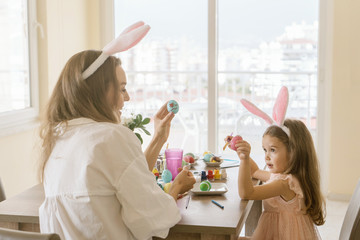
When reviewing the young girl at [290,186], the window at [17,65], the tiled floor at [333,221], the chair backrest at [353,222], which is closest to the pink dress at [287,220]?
the young girl at [290,186]

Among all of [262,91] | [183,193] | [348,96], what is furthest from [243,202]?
[262,91]

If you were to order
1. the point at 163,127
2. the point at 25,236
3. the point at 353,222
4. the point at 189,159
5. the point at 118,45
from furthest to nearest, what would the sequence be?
the point at 189,159
the point at 163,127
the point at 353,222
the point at 118,45
the point at 25,236

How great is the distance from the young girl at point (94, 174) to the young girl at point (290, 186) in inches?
22.9

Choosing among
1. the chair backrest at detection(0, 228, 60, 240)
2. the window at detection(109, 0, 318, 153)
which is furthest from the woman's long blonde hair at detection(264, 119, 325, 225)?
the window at detection(109, 0, 318, 153)

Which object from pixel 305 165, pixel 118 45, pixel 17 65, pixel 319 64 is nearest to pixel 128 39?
pixel 118 45

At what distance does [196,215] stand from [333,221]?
228 cm

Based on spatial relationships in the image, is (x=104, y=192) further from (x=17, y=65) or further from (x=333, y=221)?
(x=333, y=221)

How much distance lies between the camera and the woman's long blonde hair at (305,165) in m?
1.91

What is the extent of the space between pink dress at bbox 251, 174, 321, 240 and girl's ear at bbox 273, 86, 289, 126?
0.72 feet

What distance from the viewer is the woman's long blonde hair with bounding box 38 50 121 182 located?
1501 mm

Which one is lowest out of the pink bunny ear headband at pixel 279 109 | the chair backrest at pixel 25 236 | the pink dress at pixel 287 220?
the pink dress at pixel 287 220

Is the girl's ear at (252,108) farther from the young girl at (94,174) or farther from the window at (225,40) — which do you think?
the window at (225,40)

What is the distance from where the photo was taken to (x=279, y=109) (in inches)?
76.4

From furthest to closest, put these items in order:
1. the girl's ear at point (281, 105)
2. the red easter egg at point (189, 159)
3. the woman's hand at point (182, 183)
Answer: the red easter egg at point (189, 159) → the girl's ear at point (281, 105) → the woman's hand at point (182, 183)
